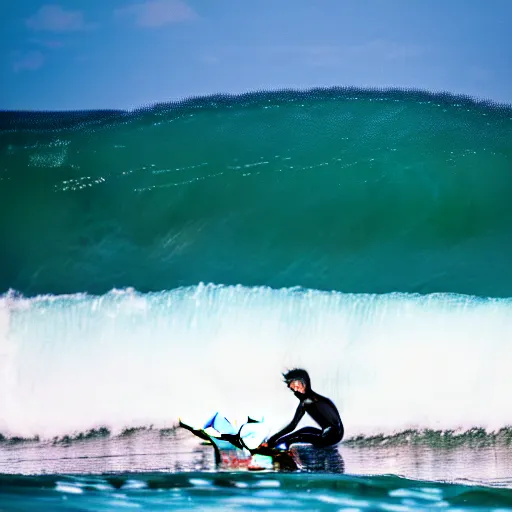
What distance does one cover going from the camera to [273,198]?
13.0 ft

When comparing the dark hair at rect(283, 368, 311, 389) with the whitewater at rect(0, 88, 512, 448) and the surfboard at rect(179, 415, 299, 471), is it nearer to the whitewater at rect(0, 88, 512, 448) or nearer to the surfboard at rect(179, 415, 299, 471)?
the whitewater at rect(0, 88, 512, 448)

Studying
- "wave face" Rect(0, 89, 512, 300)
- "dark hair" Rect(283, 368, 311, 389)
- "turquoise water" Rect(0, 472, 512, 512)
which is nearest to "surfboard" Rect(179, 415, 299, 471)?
"turquoise water" Rect(0, 472, 512, 512)

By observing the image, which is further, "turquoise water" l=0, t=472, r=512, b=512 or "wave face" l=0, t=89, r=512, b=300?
"wave face" l=0, t=89, r=512, b=300

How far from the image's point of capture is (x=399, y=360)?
3855 millimetres

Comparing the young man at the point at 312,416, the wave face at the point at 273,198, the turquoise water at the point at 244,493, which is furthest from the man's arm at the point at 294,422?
the wave face at the point at 273,198

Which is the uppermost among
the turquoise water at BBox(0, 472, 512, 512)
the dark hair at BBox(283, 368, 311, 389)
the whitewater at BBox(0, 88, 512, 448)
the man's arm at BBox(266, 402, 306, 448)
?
the whitewater at BBox(0, 88, 512, 448)

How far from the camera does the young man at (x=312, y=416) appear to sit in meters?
3.84

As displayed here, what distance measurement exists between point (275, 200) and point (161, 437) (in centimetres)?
105

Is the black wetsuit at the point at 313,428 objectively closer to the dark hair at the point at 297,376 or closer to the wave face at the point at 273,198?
the dark hair at the point at 297,376

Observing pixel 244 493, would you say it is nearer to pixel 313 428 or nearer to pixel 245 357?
pixel 313 428

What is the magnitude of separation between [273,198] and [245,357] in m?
0.65

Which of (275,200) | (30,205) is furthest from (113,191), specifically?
(275,200)

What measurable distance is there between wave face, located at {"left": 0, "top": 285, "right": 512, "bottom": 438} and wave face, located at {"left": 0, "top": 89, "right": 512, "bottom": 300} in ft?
0.25

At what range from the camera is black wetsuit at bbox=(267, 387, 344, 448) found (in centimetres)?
384
